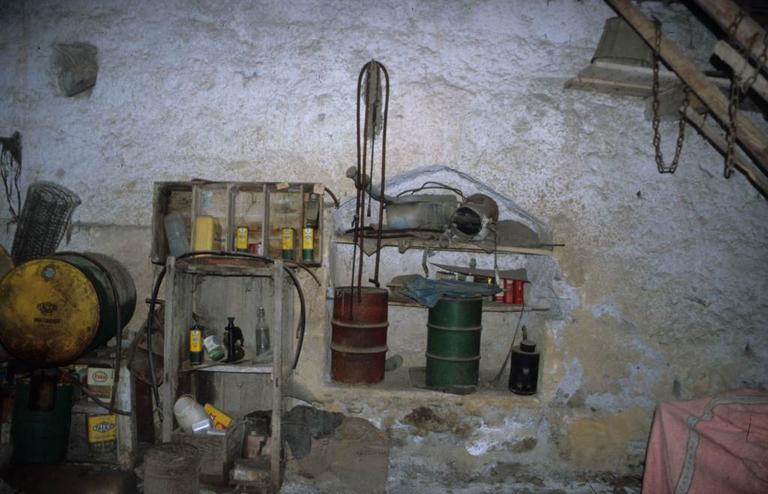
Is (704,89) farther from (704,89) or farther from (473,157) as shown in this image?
(473,157)

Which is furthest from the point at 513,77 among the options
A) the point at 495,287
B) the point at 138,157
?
the point at 138,157

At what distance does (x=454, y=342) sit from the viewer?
3.87 m

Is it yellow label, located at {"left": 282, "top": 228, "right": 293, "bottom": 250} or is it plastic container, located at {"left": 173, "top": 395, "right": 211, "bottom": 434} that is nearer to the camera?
plastic container, located at {"left": 173, "top": 395, "right": 211, "bottom": 434}

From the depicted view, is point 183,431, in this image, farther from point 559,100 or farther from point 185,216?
point 559,100

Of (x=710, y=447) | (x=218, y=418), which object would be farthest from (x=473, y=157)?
(x=218, y=418)

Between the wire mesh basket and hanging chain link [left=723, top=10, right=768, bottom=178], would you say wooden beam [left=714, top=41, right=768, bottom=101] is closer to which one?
hanging chain link [left=723, top=10, right=768, bottom=178]

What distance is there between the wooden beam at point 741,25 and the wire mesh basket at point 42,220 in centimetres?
509

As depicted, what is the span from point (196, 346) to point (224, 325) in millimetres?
449

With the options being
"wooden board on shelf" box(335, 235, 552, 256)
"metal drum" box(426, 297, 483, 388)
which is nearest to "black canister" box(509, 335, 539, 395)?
"metal drum" box(426, 297, 483, 388)

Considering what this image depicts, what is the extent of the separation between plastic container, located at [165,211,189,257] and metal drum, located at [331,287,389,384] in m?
1.29

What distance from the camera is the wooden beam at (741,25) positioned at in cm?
306

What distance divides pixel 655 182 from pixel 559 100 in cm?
105

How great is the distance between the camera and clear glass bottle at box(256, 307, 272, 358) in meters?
3.85

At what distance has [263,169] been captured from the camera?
398cm
